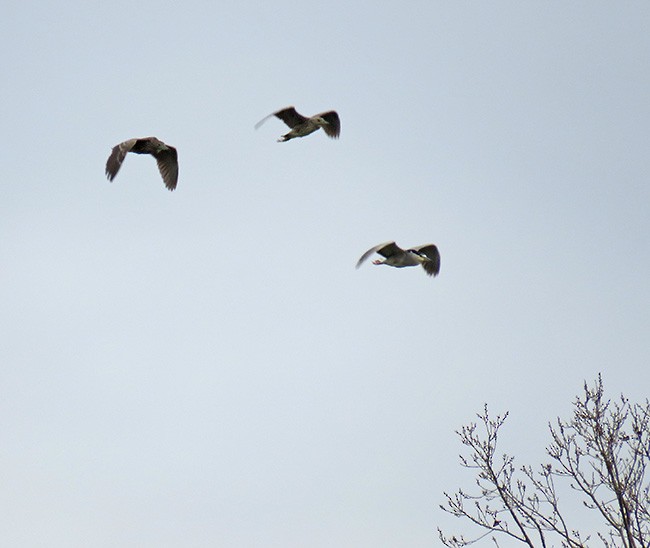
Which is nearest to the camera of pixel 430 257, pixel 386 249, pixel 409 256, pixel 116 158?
pixel 116 158

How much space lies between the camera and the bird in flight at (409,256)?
15.3m

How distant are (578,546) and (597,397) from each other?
106 inches

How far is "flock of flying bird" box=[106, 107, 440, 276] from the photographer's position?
15.9 meters

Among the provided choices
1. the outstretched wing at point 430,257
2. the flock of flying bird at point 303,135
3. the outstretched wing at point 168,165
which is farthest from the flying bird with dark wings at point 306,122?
the outstretched wing at point 430,257

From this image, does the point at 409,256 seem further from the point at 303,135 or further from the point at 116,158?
the point at 116,158

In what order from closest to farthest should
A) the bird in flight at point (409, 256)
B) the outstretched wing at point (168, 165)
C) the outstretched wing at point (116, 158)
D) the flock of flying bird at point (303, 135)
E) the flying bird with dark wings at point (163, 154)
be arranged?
the outstretched wing at point (116, 158) → the bird in flight at point (409, 256) → the flock of flying bird at point (303, 135) → the flying bird with dark wings at point (163, 154) → the outstretched wing at point (168, 165)

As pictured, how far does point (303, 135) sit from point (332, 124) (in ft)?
4.63

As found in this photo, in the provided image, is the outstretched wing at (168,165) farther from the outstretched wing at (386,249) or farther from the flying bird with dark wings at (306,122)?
the outstretched wing at (386,249)

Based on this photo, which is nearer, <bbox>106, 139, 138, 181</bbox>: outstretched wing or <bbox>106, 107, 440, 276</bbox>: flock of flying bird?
<bbox>106, 139, 138, 181</bbox>: outstretched wing

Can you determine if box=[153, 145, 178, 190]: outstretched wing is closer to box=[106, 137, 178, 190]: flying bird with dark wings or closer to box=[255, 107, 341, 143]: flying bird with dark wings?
box=[106, 137, 178, 190]: flying bird with dark wings

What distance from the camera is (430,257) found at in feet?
57.5

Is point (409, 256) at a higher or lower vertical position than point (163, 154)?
lower

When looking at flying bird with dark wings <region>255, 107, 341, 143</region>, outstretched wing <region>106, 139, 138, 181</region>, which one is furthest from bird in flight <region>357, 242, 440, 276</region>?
outstretched wing <region>106, 139, 138, 181</region>

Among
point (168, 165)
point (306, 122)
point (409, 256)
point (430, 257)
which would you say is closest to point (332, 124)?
point (306, 122)
